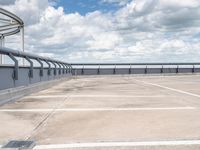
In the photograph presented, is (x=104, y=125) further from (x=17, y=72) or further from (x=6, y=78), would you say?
(x=17, y=72)

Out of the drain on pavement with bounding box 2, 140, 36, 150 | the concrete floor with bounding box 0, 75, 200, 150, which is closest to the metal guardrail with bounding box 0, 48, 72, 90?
the concrete floor with bounding box 0, 75, 200, 150

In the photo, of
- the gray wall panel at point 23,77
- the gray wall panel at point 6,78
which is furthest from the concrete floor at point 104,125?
the gray wall panel at point 23,77

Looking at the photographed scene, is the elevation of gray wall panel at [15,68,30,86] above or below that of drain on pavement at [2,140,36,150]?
above

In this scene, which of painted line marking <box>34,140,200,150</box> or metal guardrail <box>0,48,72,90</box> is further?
metal guardrail <box>0,48,72,90</box>

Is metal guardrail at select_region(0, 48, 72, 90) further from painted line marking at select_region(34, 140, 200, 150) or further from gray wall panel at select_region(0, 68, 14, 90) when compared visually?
painted line marking at select_region(34, 140, 200, 150)

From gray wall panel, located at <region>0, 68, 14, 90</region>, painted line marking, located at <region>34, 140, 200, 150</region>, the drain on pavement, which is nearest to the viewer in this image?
the drain on pavement

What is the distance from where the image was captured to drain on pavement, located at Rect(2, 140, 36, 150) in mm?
6104

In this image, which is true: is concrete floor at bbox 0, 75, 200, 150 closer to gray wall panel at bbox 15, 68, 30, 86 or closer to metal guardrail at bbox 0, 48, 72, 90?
metal guardrail at bbox 0, 48, 72, 90

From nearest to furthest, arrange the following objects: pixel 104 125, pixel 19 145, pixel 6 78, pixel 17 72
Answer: pixel 19 145 < pixel 104 125 < pixel 6 78 < pixel 17 72

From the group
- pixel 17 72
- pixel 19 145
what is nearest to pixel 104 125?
pixel 19 145

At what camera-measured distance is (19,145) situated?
6.27 m

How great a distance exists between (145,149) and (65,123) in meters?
2.79

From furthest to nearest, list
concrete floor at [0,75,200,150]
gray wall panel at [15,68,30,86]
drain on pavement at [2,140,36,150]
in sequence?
gray wall panel at [15,68,30,86] → concrete floor at [0,75,200,150] → drain on pavement at [2,140,36,150]

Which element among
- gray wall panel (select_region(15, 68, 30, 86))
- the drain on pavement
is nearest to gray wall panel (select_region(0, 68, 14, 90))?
gray wall panel (select_region(15, 68, 30, 86))
